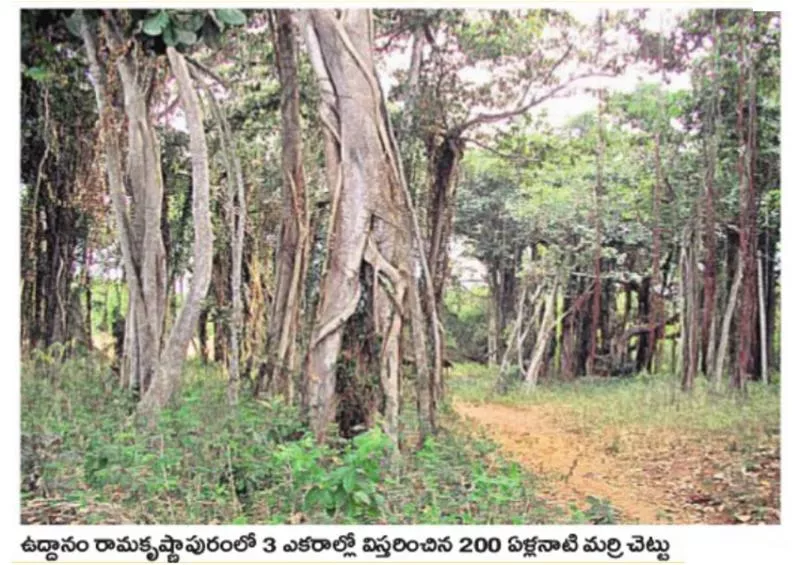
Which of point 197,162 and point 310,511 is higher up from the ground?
point 197,162

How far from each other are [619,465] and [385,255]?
1.18m

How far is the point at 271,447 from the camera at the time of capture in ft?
11.6

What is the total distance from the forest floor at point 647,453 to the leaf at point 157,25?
1856mm

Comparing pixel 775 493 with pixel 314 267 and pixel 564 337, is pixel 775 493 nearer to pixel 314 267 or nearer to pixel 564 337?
pixel 564 337

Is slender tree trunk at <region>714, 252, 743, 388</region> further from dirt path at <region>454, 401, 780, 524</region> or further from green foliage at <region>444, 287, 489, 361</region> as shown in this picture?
green foliage at <region>444, 287, 489, 361</region>

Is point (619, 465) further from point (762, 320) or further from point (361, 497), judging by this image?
point (361, 497)

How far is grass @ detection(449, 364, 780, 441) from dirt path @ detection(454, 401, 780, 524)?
6cm

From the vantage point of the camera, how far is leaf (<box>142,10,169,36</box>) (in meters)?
2.59

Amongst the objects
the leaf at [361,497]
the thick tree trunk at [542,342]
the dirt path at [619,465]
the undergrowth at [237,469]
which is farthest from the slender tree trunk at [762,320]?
the leaf at [361,497]

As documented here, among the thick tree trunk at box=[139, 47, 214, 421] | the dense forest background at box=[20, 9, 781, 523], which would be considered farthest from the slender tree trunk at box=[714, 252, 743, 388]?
the thick tree trunk at box=[139, 47, 214, 421]

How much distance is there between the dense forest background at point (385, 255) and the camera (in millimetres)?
3521

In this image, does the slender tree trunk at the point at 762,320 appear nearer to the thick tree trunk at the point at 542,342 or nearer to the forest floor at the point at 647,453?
the forest floor at the point at 647,453
